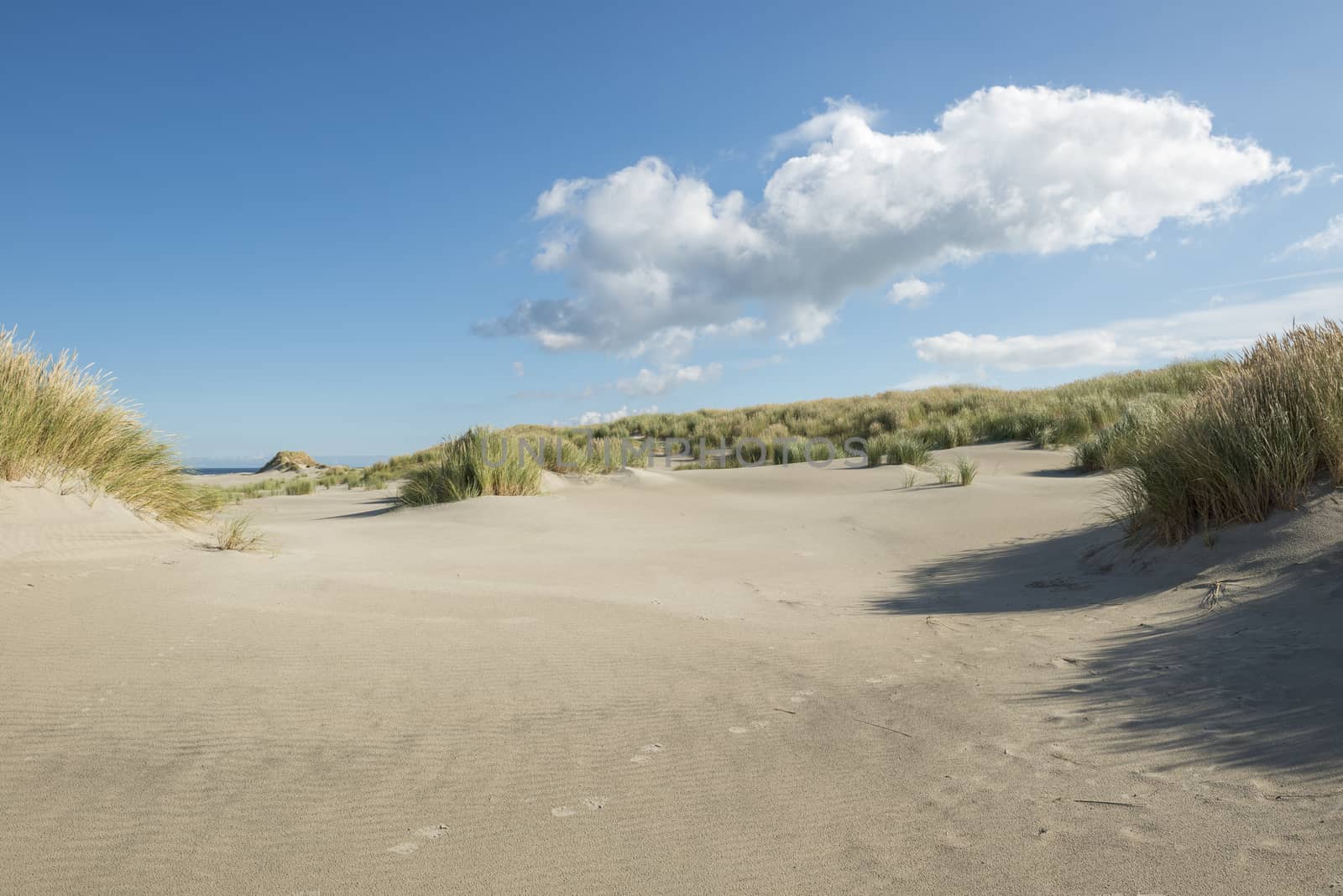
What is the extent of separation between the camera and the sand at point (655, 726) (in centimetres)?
177

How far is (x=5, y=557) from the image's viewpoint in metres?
3.93

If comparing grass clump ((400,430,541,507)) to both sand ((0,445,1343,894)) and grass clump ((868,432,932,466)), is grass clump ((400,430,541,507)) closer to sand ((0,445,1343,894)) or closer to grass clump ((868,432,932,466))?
sand ((0,445,1343,894))

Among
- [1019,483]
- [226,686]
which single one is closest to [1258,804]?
[226,686]

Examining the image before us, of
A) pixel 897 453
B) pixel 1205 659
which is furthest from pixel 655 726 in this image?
pixel 897 453

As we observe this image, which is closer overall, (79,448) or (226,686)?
(226,686)

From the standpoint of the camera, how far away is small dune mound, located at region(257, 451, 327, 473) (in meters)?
29.2

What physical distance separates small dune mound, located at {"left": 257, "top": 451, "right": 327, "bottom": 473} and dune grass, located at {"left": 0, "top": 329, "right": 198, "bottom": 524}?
24243 millimetres

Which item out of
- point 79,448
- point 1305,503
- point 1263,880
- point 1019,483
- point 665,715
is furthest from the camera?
point 1019,483

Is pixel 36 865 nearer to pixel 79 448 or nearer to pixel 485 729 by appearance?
pixel 485 729

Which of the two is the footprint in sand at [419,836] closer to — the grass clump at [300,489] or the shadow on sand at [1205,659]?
the shadow on sand at [1205,659]

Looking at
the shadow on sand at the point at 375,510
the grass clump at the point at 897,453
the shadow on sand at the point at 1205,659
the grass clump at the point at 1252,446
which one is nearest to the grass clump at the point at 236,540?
the shadow on sand at the point at 375,510

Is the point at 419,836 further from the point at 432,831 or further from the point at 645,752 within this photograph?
the point at 645,752

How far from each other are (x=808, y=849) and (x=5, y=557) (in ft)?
14.2

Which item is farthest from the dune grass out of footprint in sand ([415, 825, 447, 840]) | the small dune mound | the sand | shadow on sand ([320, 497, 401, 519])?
the small dune mound
